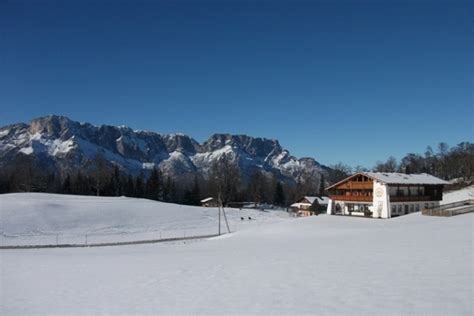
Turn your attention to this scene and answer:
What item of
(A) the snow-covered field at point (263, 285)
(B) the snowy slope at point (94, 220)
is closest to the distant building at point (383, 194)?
(B) the snowy slope at point (94, 220)

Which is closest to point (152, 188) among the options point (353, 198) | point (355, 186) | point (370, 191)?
point (355, 186)

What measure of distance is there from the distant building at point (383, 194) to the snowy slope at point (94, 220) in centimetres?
1766

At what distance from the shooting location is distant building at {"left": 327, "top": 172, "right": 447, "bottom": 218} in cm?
6091

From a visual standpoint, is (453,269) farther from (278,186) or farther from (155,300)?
(278,186)

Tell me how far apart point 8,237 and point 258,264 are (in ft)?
149

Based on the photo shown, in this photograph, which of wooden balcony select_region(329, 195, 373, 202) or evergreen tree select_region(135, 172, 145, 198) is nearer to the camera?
wooden balcony select_region(329, 195, 373, 202)

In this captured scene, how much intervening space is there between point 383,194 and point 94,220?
4619cm

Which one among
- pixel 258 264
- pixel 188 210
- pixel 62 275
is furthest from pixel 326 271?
pixel 188 210

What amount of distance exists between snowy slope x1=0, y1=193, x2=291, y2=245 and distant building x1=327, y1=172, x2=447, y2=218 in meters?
17.7

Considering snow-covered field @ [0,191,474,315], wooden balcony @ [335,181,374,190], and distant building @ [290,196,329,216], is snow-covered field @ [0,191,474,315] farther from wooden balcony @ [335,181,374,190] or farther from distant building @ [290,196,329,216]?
distant building @ [290,196,329,216]

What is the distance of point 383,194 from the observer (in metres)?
60.7

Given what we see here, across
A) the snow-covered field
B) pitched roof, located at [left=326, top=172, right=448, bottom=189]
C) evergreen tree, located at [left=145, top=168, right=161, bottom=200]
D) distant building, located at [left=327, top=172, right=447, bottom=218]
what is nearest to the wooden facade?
distant building, located at [left=327, top=172, right=447, bottom=218]

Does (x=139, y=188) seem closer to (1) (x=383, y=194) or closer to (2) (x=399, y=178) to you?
(2) (x=399, y=178)

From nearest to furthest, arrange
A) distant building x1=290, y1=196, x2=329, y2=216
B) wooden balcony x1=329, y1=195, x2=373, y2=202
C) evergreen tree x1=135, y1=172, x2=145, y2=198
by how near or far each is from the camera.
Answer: wooden balcony x1=329, y1=195, x2=373, y2=202, distant building x1=290, y1=196, x2=329, y2=216, evergreen tree x1=135, y1=172, x2=145, y2=198
